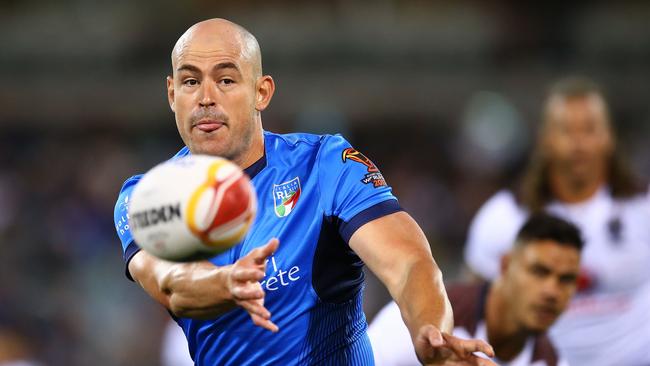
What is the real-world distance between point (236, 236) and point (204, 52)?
3.37 ft

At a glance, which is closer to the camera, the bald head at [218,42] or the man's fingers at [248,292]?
the man's fingers at [248,292]

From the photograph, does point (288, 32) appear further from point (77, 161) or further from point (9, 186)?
point (9, 186)

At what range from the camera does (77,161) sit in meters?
17.7

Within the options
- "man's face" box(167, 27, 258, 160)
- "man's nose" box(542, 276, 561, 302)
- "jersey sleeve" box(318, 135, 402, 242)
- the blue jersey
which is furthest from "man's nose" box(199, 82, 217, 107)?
"man's nose" box(542, 276, 561, 302)

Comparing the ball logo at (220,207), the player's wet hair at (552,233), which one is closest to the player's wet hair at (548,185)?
the player's wet hair at (552,233)

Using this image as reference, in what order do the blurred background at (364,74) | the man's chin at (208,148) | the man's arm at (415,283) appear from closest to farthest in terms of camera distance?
the man's arm at (415,283) → the man's chin at (208,148) → the blurred background at (364,74)

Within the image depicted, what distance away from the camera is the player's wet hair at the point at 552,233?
6738 mm

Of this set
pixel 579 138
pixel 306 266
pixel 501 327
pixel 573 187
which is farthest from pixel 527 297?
pixel 306 266

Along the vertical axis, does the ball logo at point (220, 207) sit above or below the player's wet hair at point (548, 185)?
above

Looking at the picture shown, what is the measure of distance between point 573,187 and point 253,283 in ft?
15.6

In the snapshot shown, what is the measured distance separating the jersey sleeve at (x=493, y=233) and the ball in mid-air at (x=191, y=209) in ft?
13.8

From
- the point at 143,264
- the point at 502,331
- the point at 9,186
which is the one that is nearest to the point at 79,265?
the point at 9,186

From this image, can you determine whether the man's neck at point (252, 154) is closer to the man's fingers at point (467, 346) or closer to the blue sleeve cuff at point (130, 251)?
the blue sleeve cuff at point (130, 251)

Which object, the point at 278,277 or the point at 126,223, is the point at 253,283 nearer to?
the point at 278,277
